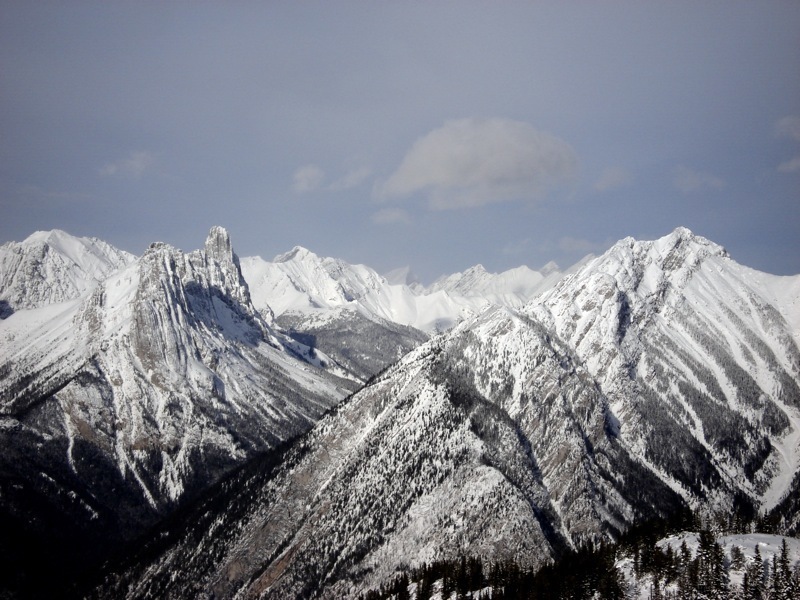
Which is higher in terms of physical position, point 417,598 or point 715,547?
point 715,547

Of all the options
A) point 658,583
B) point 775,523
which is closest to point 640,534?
point 658,583

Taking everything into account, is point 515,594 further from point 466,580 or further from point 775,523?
point 775,523

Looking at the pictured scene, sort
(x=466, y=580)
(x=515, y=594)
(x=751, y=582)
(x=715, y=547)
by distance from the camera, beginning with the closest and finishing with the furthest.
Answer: (x=751, y=582) → (x=715, y=547) → (x=515, y=594) → (x=466, y=580)

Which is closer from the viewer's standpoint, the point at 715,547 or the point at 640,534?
the point at 715,547

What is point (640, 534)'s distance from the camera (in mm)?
182000

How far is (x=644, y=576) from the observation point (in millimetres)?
161750

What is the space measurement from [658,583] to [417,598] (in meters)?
59.5

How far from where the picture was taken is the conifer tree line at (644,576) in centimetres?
14788

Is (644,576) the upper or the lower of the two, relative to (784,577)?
lower

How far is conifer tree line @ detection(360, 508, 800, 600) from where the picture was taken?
485 feet

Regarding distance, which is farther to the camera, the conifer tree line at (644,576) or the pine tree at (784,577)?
the conifer tree line at (644,576)

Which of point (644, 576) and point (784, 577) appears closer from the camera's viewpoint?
point (784, 577)

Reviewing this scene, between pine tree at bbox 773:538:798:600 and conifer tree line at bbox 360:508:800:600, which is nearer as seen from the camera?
pine tree at bbox 773:538:798:600

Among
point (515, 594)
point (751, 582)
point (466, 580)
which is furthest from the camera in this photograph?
point (466, 580)
